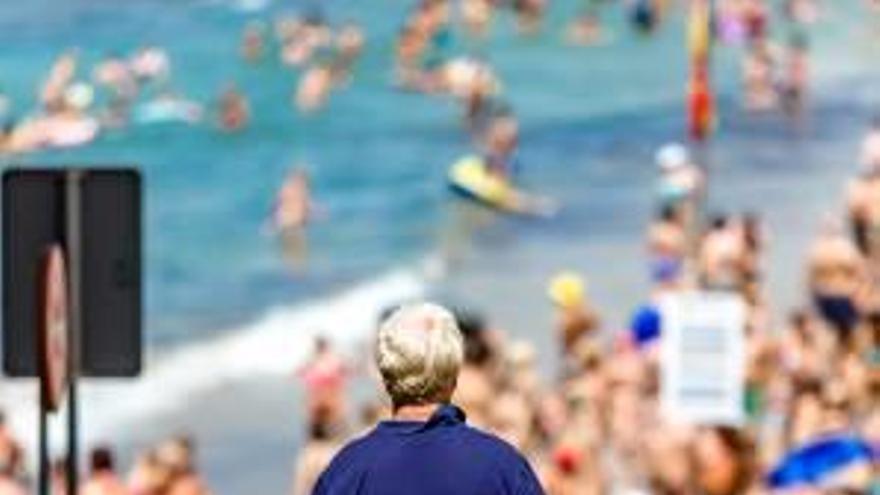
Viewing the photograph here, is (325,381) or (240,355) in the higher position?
(325,381)

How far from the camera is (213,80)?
2941cm

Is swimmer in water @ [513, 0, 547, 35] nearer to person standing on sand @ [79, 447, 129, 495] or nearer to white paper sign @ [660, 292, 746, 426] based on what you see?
person standing on sand @ [79, 447, 129, 495]

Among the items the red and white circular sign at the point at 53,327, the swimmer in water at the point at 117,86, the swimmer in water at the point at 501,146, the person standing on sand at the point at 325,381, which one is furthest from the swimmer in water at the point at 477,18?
the red and white circular sign at the point at 53,327

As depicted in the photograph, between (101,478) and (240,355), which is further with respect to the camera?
(240,355)

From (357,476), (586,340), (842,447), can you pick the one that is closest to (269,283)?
(586,340)

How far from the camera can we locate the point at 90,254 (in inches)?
367

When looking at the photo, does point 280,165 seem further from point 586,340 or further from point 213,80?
point 586,340

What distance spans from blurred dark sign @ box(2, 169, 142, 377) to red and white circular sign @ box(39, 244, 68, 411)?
0.34 meters

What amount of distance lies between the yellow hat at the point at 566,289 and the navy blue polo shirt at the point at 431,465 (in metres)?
17.8

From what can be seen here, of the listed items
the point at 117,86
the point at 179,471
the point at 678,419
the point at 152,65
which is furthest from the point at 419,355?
the point at 152,65

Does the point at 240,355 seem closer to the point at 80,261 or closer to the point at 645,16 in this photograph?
the point at 645,16

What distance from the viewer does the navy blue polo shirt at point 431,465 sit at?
19.1ft

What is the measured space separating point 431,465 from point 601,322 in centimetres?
1909

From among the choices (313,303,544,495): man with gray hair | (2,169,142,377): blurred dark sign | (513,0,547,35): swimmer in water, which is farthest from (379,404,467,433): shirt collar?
(513,0,547,35): swimmer in water
